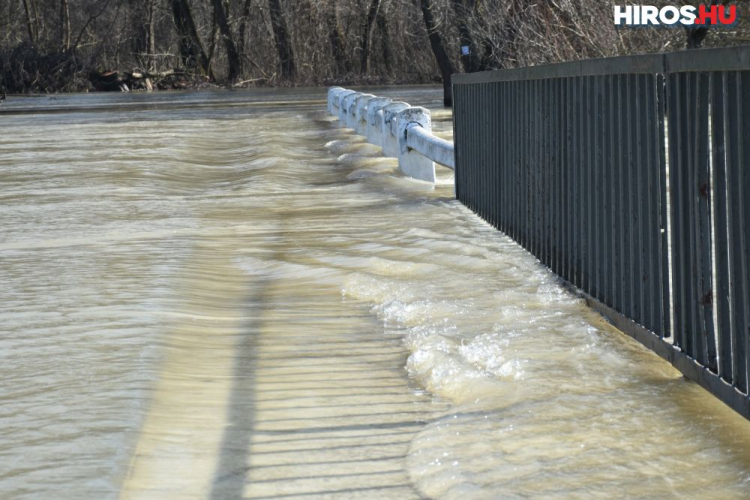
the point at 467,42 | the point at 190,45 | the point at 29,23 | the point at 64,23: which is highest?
the point at 29,23

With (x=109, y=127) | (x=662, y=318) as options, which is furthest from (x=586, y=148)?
(x=109, y=127)

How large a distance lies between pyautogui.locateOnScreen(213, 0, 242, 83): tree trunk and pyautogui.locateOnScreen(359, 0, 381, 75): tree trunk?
4945 mm

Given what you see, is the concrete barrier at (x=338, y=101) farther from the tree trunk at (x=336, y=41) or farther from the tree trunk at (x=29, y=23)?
the tree trunk at (x=29, y=23)

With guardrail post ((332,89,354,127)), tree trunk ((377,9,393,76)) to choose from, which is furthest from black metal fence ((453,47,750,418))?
tree trunk ((377,9,393,76))

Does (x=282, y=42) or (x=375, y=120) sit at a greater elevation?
(x=282, y=42)

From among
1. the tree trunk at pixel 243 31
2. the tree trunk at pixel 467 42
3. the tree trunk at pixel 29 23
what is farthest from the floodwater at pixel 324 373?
the tree trunk at pixel 29 23

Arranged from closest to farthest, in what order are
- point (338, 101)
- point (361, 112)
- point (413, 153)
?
point (413, 153)
point (361, 112)
point (338, 101)

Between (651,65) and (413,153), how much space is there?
7.10 m

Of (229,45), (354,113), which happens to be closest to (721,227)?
(354,113)

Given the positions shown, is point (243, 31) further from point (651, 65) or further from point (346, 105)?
point (651, 65)

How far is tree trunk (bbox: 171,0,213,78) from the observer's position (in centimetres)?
4791

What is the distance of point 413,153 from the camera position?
11.4m

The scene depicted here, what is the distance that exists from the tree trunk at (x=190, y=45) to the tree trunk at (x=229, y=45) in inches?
37.8

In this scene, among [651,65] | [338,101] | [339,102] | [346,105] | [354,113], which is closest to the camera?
[651,65]
